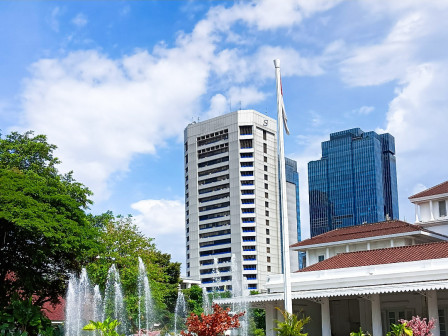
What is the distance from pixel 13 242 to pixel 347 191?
498 ft

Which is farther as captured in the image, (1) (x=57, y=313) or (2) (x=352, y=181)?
(2) (x=352, y=181)

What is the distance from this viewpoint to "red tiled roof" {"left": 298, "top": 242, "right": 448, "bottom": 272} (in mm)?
28708

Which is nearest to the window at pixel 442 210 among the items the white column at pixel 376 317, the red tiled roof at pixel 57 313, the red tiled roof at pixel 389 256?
the red tiled roof at pixel 389 256

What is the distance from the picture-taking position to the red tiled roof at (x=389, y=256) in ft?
94.2

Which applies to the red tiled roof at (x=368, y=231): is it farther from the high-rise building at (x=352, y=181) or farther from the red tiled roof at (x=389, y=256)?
the high-rise building at (x=352, y=181)

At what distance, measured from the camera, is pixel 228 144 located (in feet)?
365

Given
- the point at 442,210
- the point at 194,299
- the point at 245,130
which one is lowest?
the point at 194,299

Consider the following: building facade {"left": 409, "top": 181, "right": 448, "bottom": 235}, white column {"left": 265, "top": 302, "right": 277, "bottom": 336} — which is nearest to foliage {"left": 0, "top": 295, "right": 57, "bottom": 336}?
white column {"left": 265, "top": 302, "right": 277, "bottom": 336}

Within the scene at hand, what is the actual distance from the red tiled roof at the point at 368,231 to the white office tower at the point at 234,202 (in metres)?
60.6

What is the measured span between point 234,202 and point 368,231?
68.4m

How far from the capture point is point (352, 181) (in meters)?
176

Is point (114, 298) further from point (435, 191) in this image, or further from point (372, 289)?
point (435, 191)

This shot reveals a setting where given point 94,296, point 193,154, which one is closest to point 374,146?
point 193,154

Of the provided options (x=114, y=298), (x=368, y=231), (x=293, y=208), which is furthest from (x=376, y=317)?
(x=293, y=208)
